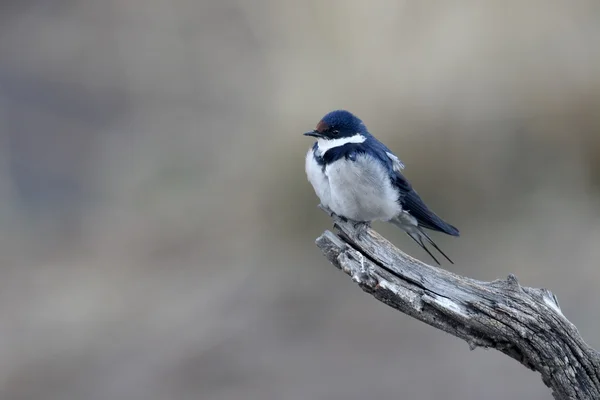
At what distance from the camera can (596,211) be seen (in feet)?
19.8

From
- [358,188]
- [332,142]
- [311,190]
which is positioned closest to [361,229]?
[358,188]

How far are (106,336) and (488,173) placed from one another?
124 inches

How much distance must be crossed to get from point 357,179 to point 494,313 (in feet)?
3.02

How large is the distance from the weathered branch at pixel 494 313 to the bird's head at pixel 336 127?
0.89 meters

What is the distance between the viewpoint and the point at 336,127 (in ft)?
10.7

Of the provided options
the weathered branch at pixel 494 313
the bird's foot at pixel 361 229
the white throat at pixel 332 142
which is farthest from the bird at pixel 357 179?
the weathered branch at pixel 494 313

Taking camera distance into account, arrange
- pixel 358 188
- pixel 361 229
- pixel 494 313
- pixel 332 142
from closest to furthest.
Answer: pixel 494 313 < pixel 361 229 < pixel 358 188 < pixel 332 142

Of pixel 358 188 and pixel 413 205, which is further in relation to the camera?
pixel 413 205

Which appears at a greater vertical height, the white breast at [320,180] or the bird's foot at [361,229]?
the white breast at [320,180]

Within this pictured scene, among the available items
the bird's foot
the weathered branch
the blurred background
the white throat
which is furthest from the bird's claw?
the blurred background

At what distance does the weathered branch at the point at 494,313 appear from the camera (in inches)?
92.9

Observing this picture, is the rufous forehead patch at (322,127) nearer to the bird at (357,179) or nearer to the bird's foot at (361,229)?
the bird at (357,179)

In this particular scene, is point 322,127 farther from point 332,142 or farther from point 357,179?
point 357,179

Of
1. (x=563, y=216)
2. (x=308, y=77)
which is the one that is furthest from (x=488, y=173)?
(x=308, y=77)
